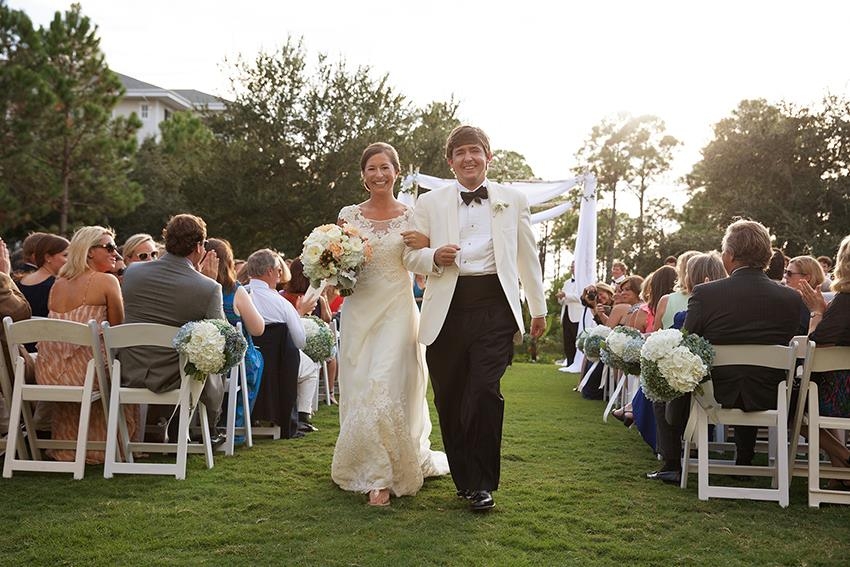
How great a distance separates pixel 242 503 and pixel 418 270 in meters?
1.88

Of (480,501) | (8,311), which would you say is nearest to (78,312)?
(8,311)

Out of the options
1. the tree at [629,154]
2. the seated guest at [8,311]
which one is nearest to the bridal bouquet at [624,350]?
the seated guest at [8,311]

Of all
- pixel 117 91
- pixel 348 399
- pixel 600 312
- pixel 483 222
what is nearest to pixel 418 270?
pixel 483 222

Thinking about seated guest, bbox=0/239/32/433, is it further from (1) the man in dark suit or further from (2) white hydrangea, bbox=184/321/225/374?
(1) the man in dark suit

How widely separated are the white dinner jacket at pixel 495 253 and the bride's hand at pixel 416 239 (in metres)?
0.04

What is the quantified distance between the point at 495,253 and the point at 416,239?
537 mm

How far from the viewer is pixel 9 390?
6301mm

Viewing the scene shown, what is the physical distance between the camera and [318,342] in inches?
351

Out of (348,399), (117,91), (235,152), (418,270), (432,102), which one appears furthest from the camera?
(432,102)

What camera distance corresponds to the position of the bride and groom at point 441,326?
530 cm

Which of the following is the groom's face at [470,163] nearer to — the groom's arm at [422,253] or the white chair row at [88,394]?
the groom's arm at [422,253]

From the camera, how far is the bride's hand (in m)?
5.48

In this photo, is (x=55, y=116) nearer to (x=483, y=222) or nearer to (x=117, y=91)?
(x=117, y=91)

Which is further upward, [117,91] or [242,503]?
[117,91]
